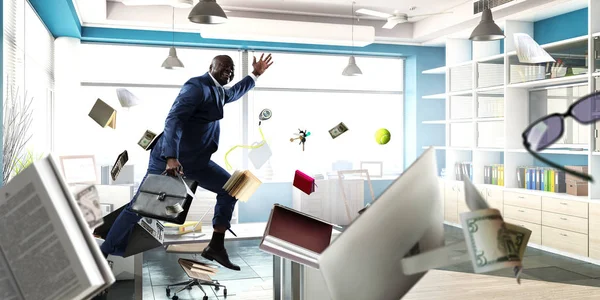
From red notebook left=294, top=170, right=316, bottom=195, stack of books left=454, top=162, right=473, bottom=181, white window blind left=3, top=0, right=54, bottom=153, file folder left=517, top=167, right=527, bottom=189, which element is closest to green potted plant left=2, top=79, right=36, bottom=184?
white window blind left=3, top=0, right=54, bottom=153

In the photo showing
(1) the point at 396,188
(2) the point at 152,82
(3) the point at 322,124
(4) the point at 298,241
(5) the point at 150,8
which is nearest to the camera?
(1) the point at 396,188

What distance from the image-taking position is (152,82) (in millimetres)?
8633

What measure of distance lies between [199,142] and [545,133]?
281 cm

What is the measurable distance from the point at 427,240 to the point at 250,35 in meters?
7.53

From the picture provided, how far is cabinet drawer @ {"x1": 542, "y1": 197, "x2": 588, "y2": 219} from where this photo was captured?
19.5 ft

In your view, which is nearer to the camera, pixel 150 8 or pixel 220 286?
pixel 220 286

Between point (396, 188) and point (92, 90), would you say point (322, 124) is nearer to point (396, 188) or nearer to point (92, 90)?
point (92, 90)

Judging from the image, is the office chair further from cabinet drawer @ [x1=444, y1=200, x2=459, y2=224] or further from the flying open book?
cabinet drawer @ [x1=444, y1=200, x2=459, y2=224]

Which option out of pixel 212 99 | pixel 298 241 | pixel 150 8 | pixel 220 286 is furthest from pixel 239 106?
pixel 298 241

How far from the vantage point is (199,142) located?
3.33 meters

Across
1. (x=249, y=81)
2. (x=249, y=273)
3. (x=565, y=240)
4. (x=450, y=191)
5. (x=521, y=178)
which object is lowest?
(x=249, y=273)

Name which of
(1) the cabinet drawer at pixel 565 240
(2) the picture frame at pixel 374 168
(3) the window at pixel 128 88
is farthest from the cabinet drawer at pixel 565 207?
(3) the window at pixel 128 88

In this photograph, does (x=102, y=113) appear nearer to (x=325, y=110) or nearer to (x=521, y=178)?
(x=521, y=178)

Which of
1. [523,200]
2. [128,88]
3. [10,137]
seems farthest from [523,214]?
[128,88]
